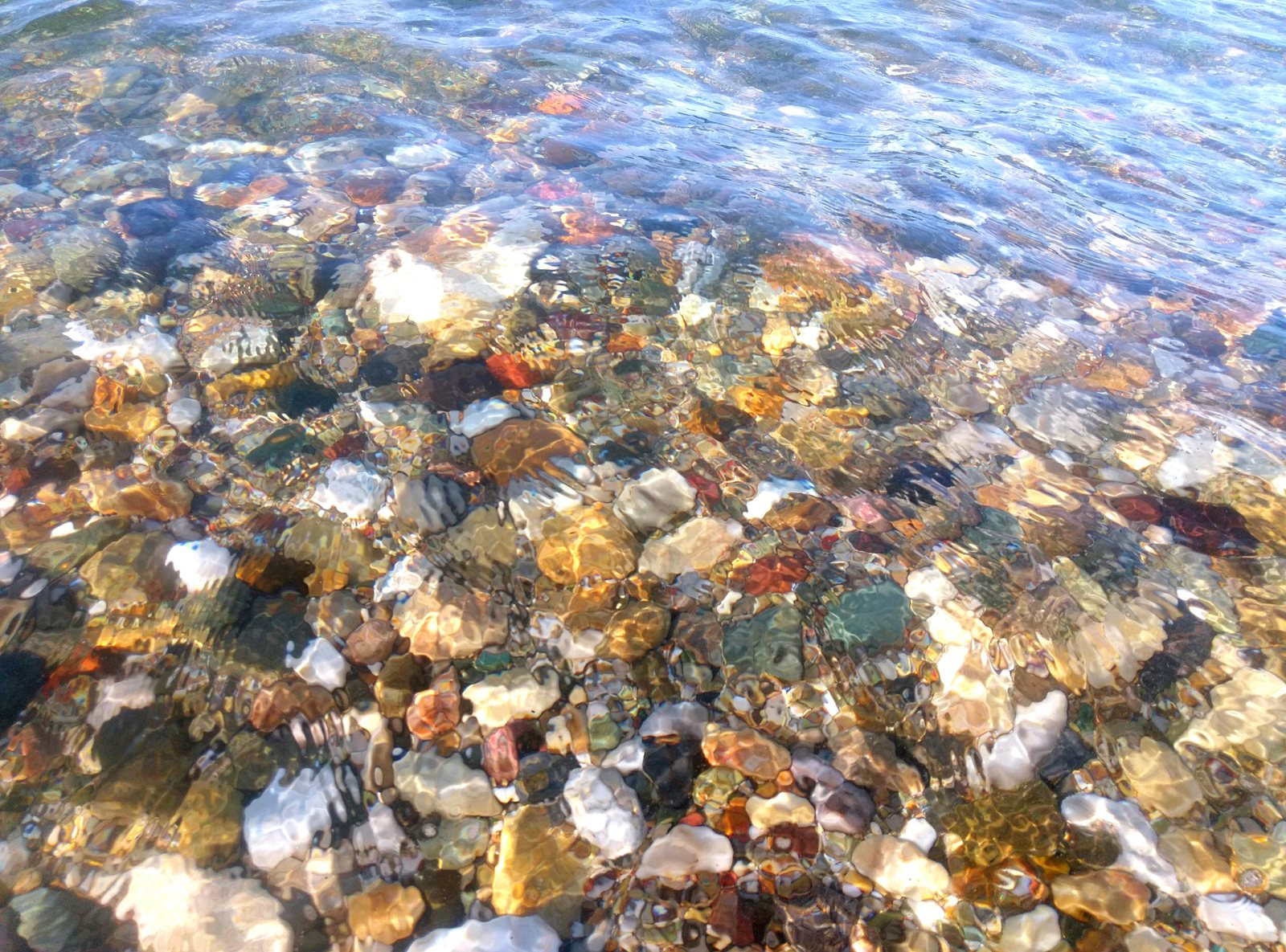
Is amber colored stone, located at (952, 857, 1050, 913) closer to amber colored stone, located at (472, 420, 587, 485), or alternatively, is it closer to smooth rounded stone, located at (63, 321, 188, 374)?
amber colored stone, located at (472, 420, 587, 485)

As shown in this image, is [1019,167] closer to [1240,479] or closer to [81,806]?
[1240,479]

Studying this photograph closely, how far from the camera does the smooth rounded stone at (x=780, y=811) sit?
167cm

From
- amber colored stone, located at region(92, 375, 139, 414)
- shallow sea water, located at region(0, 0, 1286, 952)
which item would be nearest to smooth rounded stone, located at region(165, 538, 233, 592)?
shallow sea water, located at region(0, 0, 1286, 952)

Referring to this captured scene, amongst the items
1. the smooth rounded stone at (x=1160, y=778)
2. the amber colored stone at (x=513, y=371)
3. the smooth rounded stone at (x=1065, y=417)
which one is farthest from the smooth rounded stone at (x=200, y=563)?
the smooth rounded stone at (x=1065, y=417)

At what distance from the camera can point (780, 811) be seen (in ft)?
5.56

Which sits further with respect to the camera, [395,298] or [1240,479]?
[395,298]

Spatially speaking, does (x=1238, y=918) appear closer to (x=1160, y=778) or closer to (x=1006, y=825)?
(x=1160, y=778)

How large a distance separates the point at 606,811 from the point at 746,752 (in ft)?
1.24

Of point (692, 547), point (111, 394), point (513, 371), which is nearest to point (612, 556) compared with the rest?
point (692, 547)

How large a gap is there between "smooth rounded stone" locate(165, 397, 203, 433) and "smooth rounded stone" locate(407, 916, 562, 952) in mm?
1908

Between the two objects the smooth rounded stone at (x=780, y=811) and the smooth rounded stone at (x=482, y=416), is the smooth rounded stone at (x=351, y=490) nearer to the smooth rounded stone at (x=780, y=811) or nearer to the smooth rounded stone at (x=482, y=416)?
the smooth rounded stone at (x=482, y=416)

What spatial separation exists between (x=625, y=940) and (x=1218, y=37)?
36.7ft

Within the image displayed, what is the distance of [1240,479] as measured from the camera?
2.53 meters

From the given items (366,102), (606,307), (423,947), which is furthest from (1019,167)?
(423,947)
